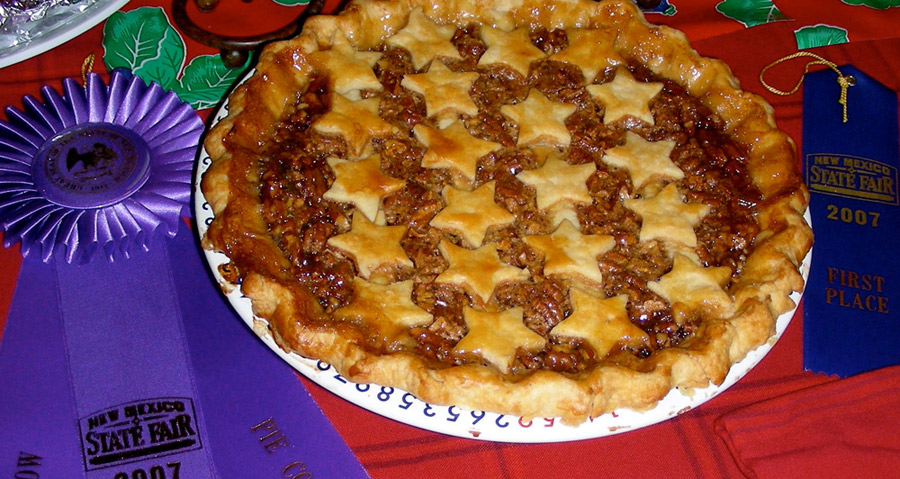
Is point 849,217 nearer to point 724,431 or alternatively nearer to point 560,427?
point 724,431

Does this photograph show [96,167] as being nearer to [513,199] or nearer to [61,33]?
[61,33]

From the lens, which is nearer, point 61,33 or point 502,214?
point 502,214

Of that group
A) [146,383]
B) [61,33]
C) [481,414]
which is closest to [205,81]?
[61,33]

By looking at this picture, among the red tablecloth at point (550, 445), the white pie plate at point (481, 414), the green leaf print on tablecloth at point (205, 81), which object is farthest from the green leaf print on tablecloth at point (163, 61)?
the white pie plate at point (481, 414)

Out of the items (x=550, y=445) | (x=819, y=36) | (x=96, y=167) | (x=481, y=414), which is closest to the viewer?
(x=481, y=414)

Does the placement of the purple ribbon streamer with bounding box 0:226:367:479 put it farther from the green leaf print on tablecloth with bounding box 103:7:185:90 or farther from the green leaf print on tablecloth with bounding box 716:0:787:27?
the green leaf print on tablecloth with bounding box 716:0:787:27

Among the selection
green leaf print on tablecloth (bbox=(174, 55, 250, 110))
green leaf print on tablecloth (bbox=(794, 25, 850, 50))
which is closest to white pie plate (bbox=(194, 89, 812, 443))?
green leaf print on tablecloth (bbox=(174, 55, 250, 110))

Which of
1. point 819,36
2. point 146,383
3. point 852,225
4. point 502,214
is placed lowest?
point 852,225

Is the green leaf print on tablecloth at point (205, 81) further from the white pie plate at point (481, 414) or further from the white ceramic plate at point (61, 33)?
the white pie plate at point (481, 414)
